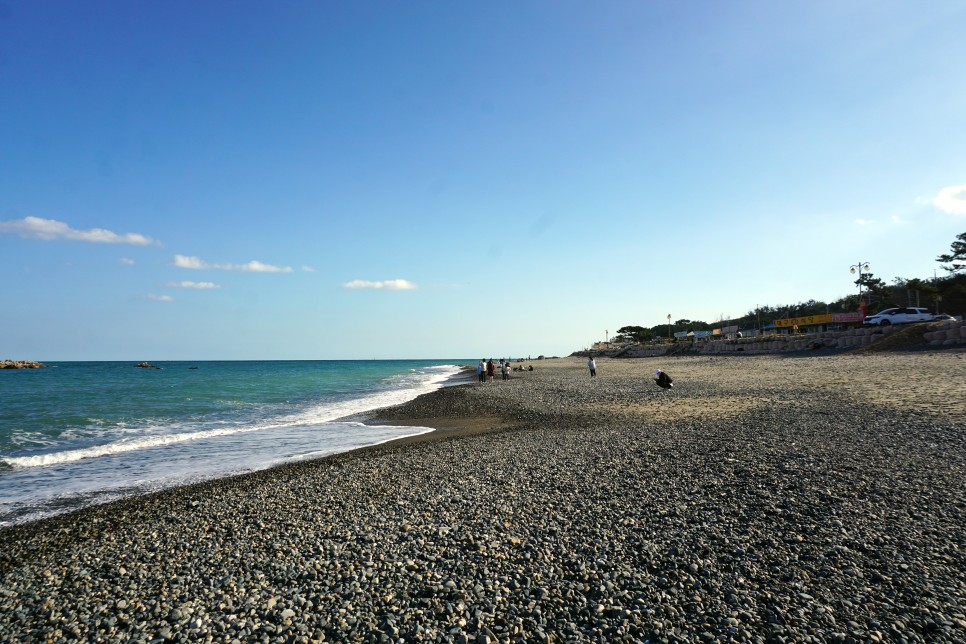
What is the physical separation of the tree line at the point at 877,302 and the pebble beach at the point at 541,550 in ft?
211

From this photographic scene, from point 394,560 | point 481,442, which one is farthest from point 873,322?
point 394,560

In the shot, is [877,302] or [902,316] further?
[877,302]

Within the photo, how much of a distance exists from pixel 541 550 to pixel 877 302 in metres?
99.1

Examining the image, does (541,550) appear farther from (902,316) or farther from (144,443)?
(902,316)

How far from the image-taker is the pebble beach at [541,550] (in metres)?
4.92

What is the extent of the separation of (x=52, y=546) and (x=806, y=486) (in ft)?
41.2

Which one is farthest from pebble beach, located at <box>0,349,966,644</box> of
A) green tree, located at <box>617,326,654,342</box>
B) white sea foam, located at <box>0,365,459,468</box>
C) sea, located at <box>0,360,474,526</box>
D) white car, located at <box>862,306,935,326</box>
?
green tree, located at <box>617,326,654,342</box>

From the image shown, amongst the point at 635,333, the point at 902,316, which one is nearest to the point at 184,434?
the point at 902,316

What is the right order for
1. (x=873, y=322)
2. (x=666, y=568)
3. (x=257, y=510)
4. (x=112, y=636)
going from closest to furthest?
1. (x=112, y=636)
2. (x=666, y=568)
3. (x=257, y=510)
4. (x=873, y=322)

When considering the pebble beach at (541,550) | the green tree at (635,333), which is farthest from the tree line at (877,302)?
the pebble beach at (541,550)

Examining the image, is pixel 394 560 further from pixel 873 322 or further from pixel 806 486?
pixel 873 322

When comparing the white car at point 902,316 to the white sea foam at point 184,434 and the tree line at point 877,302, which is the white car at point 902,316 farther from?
the white sea foam at point 184,434

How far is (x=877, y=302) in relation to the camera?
265 ft

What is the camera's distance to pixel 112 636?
505cm
